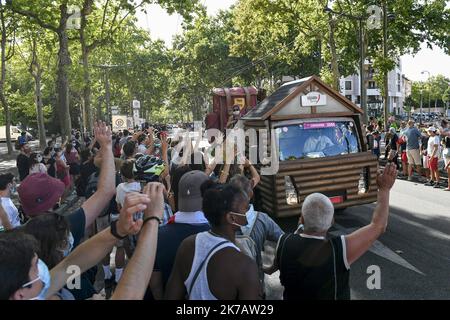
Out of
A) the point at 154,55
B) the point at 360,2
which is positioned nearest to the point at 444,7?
the point at 360,2

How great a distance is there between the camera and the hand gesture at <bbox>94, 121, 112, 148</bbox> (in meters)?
3.54

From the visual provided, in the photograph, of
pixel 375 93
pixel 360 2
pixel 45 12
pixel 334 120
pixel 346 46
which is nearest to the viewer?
pixel 334 120

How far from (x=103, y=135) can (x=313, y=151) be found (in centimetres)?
521

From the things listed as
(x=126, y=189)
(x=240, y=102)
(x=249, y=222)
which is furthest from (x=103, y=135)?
(x=240, y=102)

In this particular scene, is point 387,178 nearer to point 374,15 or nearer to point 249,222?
point 249,222

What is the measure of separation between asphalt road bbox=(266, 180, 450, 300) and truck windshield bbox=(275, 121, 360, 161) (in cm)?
140

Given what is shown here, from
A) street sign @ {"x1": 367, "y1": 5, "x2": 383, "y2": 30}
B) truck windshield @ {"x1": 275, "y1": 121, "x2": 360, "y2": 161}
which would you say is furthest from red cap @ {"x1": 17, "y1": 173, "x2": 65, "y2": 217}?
street sign @ {"x1": 367, "y1": 5, "x2": 383, "y2": 30}

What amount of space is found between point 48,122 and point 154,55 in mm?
16165

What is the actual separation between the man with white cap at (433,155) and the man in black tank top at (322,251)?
10.5 metres

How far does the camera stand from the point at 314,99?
26.8 ft

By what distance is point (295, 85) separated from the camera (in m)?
8.45

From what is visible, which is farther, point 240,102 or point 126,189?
point 240,102
